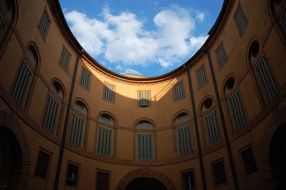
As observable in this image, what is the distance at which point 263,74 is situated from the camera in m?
13.3

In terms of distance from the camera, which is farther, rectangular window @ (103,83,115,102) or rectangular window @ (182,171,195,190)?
rectangular window @ (103,83,115,102)

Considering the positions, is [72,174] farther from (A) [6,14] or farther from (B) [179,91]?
(B) [179,91]

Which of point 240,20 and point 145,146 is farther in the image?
point 145,146

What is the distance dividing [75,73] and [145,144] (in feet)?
25.4

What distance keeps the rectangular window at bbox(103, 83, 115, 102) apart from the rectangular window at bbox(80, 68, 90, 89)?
1.82m

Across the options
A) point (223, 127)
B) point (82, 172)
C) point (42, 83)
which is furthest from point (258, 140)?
point (42, 83)

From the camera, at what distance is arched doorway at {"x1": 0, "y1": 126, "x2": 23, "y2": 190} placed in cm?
1149

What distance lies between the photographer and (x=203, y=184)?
1605 centimetres

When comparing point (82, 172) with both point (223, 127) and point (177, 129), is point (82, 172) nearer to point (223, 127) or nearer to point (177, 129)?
point (177, 129)

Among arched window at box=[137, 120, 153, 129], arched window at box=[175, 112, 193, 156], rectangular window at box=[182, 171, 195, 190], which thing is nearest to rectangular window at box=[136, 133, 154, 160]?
arched window at box=[137, 120, 153, 129]

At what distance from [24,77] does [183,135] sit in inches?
463

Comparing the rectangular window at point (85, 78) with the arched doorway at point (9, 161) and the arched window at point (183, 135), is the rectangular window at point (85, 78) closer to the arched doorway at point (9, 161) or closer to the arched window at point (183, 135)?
the arched window at point (183, 135)

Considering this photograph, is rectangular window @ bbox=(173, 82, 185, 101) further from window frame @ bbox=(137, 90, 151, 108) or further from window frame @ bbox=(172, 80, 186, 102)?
window frame @ bbox=(137, 90, 151, 108)

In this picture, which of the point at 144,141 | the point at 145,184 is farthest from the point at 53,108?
the point at 145,184
